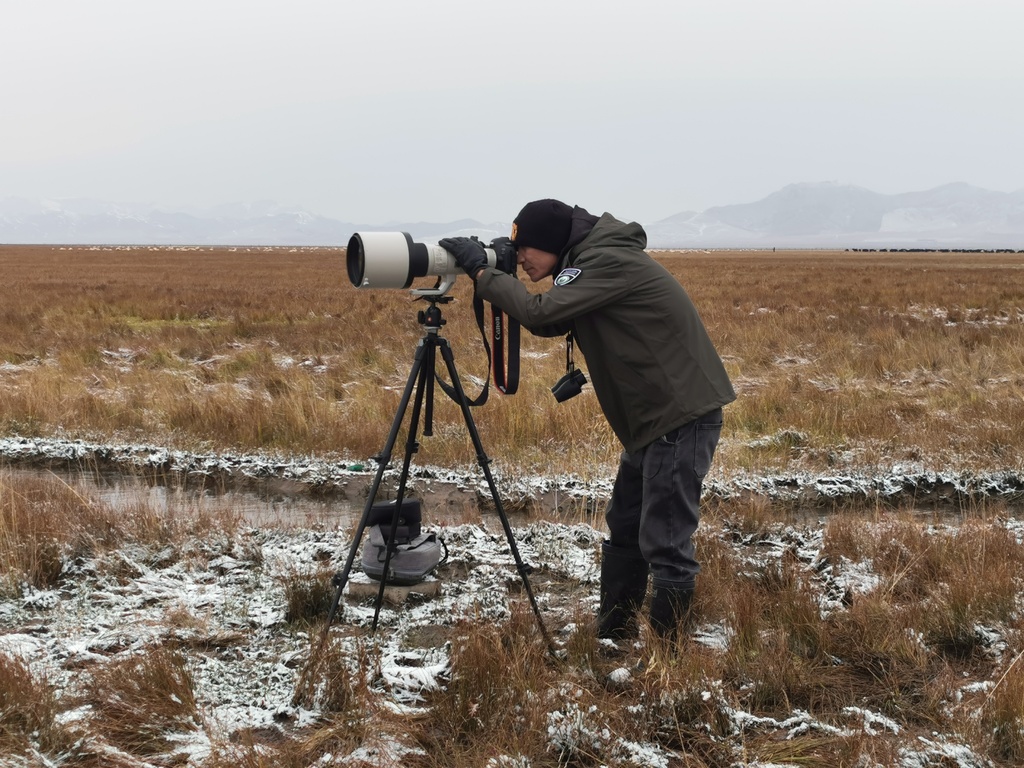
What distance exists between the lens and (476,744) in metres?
2.49

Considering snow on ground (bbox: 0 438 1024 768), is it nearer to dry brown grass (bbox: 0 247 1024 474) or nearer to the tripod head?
the tripod head

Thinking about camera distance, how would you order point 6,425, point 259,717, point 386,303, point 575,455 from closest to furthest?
point 259,717 → point 575,455 → point 6,425 → point 386,303

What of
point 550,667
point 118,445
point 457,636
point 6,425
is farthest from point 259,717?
point 6,425

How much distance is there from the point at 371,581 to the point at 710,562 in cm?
171

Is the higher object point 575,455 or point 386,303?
point 386,303

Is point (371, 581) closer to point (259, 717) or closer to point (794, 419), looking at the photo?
point (259, 717)

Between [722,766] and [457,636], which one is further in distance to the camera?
[457,636]

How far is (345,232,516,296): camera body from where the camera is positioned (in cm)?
311

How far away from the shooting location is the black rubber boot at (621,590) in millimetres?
3346

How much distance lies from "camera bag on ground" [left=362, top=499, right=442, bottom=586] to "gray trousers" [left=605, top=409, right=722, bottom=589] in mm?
1256

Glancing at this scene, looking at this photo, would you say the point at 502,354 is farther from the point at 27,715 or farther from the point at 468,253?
the point at 27,715

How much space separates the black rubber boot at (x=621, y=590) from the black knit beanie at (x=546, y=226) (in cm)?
131

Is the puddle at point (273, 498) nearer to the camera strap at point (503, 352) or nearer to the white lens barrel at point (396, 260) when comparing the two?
the camera strap at point (503, 352)

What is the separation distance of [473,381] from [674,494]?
7.23 m
